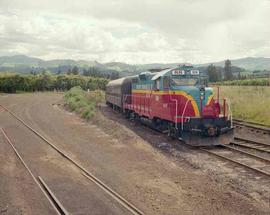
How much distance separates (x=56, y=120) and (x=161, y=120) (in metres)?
10.9

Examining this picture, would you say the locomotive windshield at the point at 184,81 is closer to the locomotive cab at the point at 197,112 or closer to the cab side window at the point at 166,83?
the locomotive cab at the point at 197,112

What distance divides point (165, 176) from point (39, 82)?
8322 centimetres

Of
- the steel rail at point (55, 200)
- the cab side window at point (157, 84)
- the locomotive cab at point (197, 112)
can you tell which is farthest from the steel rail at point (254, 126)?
the steel rail at point (55, 200)

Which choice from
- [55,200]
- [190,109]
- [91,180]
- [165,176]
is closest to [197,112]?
[190,109]

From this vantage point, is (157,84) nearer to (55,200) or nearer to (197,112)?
(197,112)

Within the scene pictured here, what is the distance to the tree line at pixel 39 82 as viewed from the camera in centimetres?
8325

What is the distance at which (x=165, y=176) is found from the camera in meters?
12.3

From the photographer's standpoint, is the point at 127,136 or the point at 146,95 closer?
the point at 127,136

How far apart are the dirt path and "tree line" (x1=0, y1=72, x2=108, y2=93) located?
217ft

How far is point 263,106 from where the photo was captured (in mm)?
27891

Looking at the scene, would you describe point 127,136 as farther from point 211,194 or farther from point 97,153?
point 211,194

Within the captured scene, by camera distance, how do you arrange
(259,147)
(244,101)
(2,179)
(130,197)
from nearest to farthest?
(130,197)
(2,179)
(259,147)
(244,101)

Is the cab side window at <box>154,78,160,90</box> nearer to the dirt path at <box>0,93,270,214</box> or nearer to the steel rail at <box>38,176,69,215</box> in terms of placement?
the dirt path at <box>0,93,270,214</box>

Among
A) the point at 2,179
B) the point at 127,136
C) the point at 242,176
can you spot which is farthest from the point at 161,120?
the point at 2,179
